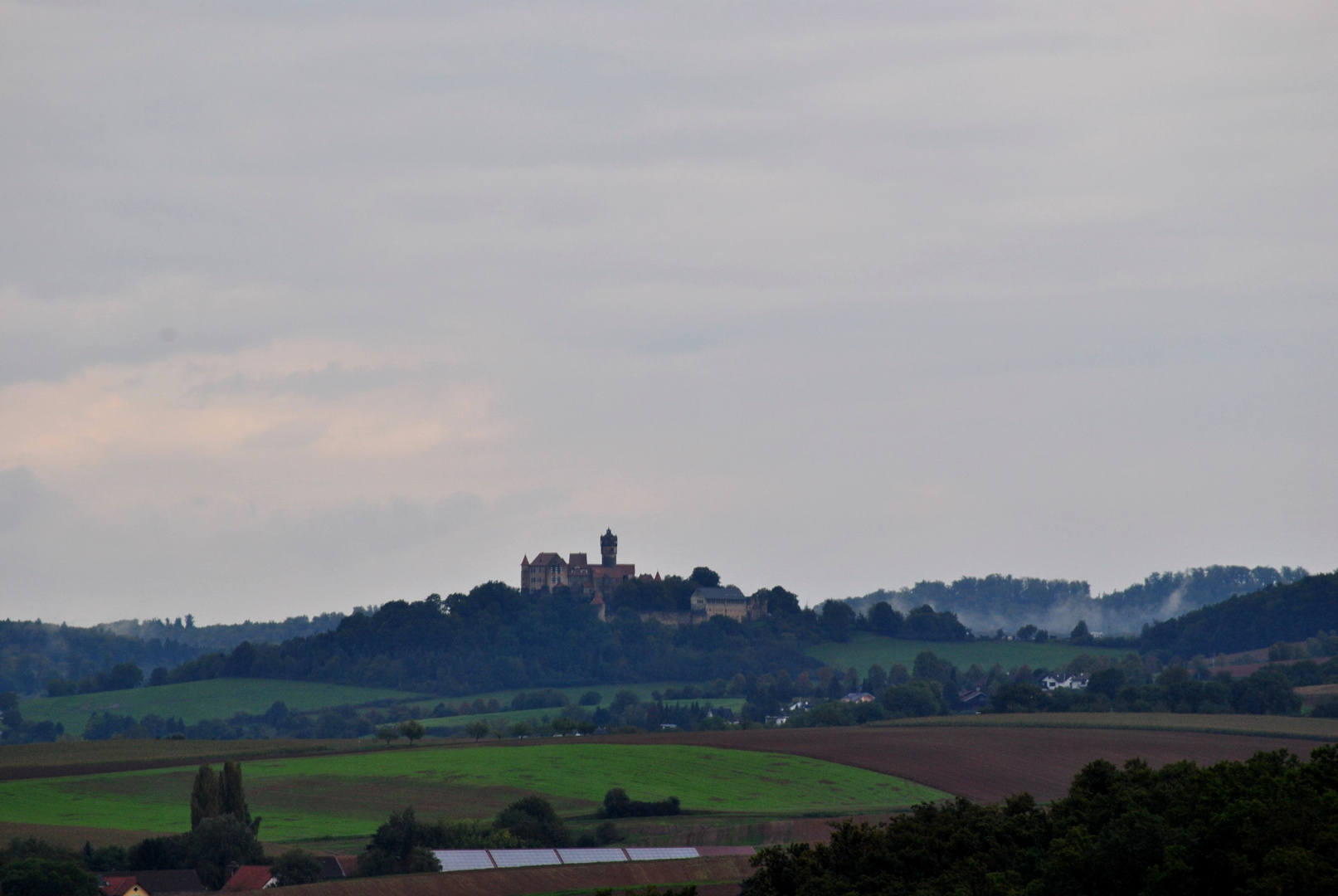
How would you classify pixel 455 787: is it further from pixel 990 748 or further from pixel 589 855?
pixel 990 748

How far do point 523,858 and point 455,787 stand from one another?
2915 centimetres

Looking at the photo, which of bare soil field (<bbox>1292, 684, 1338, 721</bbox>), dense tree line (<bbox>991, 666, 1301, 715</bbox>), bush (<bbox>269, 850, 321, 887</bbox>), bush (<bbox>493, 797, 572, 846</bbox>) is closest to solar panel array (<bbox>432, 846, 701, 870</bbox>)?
bush (<bbox>493, 797, 572, 846</bbox>)

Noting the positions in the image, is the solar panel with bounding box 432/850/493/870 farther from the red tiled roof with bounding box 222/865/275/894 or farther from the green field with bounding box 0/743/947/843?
the green field with bounding box 0/743/947/843

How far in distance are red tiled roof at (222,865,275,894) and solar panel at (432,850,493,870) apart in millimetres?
9076

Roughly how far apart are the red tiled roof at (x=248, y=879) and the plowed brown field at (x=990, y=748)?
51887 millimetres

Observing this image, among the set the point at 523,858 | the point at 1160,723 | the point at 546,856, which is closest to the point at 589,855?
the point at 546,856

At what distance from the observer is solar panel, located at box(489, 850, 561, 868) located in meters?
85.1

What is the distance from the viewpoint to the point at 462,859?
84812 mm

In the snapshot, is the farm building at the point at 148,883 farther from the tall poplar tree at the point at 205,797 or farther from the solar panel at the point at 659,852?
the solar panel at the point at 659,852

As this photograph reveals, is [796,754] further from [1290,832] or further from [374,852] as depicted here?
[1290,832]

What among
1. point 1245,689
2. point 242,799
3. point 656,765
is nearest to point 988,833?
point 242,799

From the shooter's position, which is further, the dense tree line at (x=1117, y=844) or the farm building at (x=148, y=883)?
the farm building at (x=148, y=883)

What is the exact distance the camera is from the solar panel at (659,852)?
8825cm

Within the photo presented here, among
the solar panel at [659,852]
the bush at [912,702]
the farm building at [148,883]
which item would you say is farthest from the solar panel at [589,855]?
the bush at [912,702]
